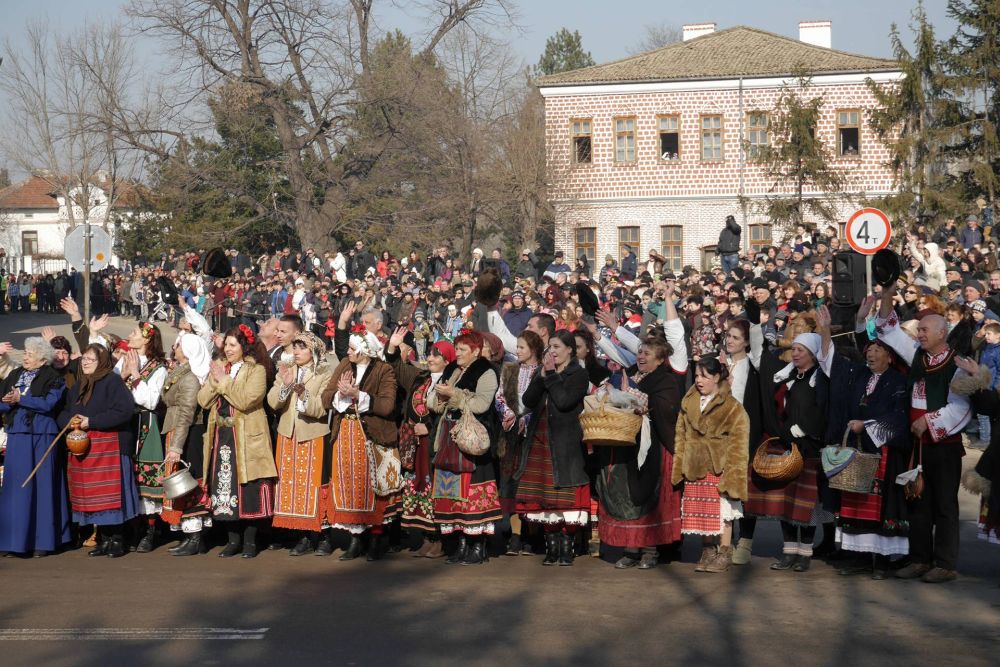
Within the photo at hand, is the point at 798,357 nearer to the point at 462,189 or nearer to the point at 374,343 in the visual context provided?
the point at 374,343

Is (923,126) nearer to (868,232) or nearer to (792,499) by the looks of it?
(868,232)

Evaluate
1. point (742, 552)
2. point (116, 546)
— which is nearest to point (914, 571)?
point (742, 552)

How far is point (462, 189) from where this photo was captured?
45906mm

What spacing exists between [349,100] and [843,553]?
107 feet

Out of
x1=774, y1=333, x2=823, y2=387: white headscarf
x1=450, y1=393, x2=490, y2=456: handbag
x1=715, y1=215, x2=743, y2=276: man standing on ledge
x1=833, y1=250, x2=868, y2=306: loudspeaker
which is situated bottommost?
x1=450, y1=393, x2=490, y2=456: handbag

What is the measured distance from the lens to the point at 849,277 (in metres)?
13.9

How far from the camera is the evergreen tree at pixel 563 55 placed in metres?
70.1

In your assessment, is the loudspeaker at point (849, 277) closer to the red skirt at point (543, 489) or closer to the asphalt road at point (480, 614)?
the asphalt road at point (480, 614)

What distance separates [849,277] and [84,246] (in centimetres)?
1049

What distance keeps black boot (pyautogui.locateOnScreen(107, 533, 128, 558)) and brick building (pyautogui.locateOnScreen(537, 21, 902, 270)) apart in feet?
118

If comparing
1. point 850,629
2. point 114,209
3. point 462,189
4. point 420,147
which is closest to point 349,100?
point 420,147

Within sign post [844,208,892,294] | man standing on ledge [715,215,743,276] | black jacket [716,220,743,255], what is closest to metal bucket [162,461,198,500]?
sign post [844,208,892,294]

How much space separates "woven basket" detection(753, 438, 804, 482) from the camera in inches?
357

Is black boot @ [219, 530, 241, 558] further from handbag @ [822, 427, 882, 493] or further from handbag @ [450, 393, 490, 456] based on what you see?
handbag @ [822, 427, 882, 493]
